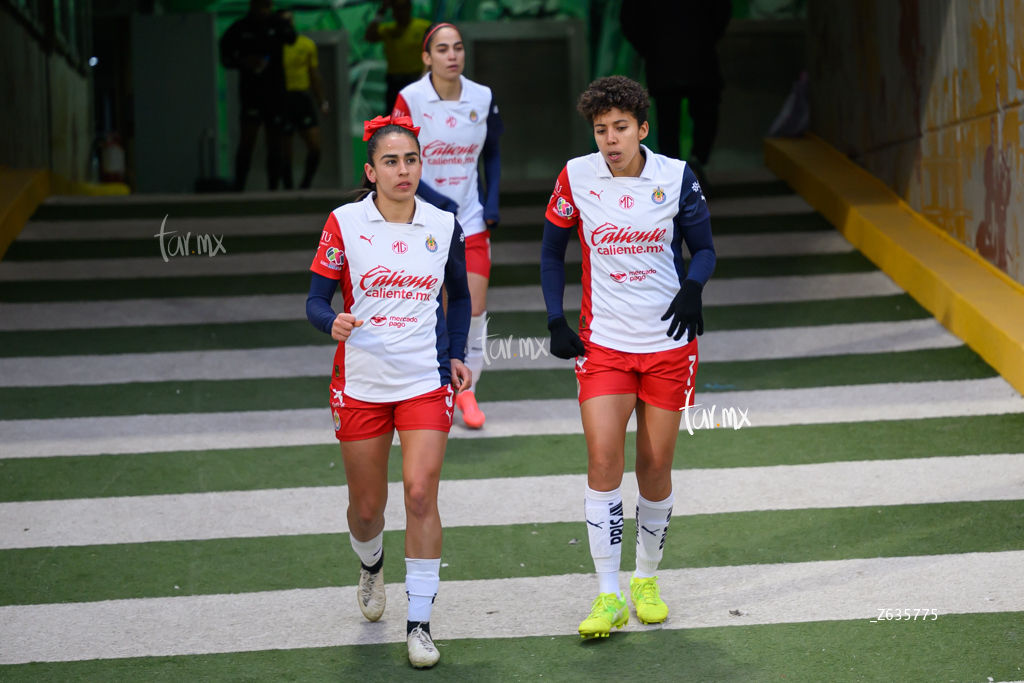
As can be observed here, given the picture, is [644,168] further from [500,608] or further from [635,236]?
[500,608]

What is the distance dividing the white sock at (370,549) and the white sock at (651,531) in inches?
39.1

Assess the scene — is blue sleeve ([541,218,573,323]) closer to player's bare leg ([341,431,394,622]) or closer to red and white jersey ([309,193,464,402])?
red and white jersey ([309,193,464,402])

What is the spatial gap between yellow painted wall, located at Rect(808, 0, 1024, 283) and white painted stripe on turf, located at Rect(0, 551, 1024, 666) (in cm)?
338

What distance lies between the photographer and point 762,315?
808 cm

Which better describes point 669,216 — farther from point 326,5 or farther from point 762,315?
point 326,5

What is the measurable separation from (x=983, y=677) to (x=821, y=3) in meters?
8.67

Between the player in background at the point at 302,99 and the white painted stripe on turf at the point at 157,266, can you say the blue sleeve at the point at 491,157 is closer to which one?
the white painted stripe on turf at the point at 157,266

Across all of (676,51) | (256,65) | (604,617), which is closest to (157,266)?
(256,65)

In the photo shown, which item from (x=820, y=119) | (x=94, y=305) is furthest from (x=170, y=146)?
(x=820, y=119)

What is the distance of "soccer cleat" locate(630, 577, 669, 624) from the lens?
414 centimetres

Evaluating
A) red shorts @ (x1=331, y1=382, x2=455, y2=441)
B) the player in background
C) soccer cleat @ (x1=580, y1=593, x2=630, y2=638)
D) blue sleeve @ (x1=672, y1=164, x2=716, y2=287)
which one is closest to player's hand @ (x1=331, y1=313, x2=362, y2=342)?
red shorts @ (x1=331, y1=382, x2=455, y2=441)

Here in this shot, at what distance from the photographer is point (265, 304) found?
841 centimetres

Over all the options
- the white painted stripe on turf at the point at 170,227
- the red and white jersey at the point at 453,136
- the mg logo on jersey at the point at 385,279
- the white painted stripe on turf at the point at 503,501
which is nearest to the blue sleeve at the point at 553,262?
the mg logo on jersey at the point at 385,279

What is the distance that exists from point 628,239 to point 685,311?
34 cm
